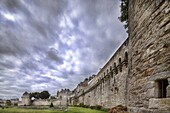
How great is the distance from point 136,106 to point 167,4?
10.4 feet

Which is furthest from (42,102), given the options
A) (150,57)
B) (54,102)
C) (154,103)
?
(154,103)

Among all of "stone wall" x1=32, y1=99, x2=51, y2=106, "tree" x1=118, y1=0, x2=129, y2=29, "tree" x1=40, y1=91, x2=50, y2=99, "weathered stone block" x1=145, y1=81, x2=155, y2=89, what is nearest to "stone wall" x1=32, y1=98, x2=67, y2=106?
"stone wall" x1=32, y1=99, x2=51, y2=106

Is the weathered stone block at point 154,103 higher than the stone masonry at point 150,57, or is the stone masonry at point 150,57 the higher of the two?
the stone masonry at point 150,57

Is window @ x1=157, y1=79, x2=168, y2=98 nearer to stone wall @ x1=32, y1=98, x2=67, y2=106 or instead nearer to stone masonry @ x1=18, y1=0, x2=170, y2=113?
stone masonry @ x1=18, y1=0, x2=170, y2=113

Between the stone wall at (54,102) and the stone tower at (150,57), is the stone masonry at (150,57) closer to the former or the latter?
the stone tower at (150,57)

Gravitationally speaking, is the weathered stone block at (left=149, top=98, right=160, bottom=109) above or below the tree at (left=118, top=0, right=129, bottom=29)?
below

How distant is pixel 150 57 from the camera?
6.01 meters

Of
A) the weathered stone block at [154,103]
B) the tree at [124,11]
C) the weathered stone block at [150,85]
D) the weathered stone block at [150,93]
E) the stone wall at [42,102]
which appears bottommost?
the stone wall at [42,102]

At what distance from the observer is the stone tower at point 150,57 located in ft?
17.1

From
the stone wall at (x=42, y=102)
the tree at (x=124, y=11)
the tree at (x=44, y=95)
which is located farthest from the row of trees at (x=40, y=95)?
the tree at (x=124, y=11)

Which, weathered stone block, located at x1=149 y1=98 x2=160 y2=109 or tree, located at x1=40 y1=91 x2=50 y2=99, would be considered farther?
tree, located at x1=40 y1=91 x2=50 y2=99

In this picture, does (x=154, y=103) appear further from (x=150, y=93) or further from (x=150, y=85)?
(x=150, y=85)

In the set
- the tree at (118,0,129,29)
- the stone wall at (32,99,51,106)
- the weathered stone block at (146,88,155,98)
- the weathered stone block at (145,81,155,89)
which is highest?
the tree at (118,0,129,29)

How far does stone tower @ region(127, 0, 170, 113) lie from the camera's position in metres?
5.21
